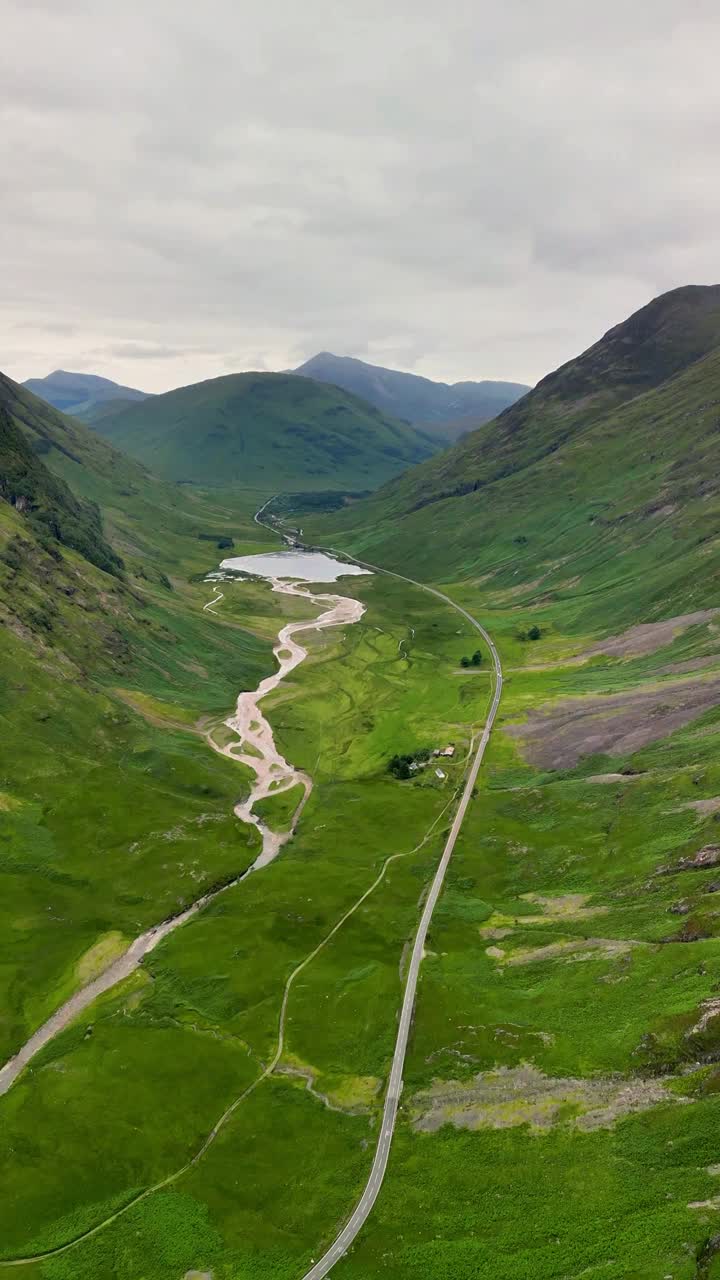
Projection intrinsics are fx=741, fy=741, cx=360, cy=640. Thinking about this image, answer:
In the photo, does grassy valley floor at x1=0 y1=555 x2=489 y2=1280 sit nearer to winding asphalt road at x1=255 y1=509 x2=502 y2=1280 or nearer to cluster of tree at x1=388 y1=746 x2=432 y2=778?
winding asphalt road at x1=255 y1=509 x2=502 y2=1280

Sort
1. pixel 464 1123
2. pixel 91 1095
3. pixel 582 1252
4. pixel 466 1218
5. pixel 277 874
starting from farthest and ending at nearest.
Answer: pixel 277 874, pixel 91 1095, pixel 464 1123, pixel 466 1218, pixel 582 1252

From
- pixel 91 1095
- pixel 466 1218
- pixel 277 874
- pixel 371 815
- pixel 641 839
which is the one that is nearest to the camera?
pixel 466 1218

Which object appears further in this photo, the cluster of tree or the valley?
the cluster of tree

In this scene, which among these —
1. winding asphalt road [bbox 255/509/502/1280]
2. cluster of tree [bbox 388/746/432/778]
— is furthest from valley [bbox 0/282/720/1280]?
cluster of tree [bbox 388/746/432/778]

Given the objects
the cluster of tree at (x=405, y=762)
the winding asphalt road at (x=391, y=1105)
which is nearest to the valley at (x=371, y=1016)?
the winding asphalt road at (x=391, y=1105)

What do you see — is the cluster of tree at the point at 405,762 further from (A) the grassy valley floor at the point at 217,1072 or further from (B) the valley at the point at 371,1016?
(A) the grassy valley floor at the point at 217,1072

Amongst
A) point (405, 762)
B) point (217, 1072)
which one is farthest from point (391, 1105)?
point (405, 762)

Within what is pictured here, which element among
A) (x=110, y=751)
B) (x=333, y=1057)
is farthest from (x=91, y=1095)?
(x=110, y=751)

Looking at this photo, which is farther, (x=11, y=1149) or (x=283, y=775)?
(x=283, y=775)

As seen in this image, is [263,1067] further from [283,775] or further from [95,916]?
[283,775]
